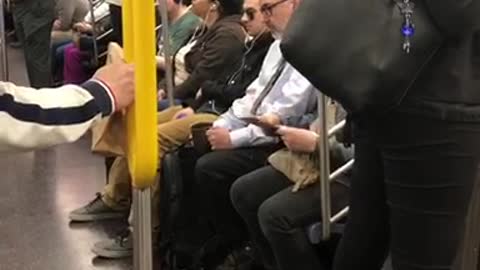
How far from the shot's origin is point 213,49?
13.0 ft

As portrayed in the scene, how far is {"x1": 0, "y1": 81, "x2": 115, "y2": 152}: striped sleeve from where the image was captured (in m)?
1.50

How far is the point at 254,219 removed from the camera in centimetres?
304

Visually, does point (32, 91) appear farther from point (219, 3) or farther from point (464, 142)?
point (219, 3)

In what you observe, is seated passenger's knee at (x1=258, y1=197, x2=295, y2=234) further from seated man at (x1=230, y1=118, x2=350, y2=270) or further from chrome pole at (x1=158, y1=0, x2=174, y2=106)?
chrome pole at (x1=158, y1=0, x2=174, y2=106)

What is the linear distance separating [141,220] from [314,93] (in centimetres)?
148

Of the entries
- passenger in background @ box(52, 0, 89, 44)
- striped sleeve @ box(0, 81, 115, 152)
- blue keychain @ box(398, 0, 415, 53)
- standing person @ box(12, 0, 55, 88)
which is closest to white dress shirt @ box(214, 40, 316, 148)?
blue keychain @ box(398, 0, 415, 53)

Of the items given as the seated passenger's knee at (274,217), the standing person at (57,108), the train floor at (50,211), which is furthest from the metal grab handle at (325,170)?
the standing person at (57,108)

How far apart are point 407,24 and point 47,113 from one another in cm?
79

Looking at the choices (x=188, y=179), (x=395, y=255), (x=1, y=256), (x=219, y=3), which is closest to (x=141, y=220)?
(x=395, y=255)

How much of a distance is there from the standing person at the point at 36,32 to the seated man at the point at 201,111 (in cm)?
225

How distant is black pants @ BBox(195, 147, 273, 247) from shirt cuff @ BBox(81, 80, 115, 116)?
1.73 meters

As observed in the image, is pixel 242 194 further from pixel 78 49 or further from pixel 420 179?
pixel 78 49

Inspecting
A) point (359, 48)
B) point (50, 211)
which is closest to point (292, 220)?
point (359, 48)

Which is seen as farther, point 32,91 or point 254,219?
point 254,219
